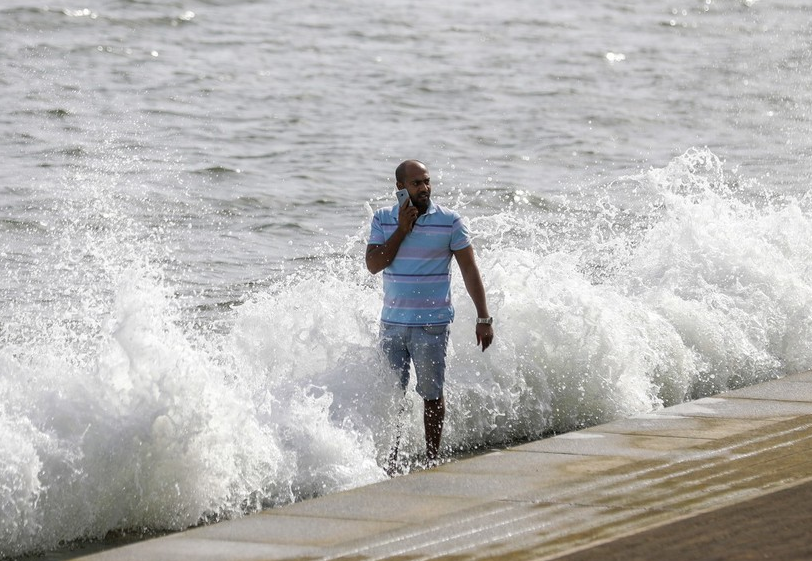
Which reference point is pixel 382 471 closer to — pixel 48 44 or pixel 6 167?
pixel 6 167

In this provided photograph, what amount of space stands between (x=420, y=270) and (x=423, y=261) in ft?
0.18

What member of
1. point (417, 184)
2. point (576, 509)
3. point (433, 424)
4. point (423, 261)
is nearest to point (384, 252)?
point (423, 261)

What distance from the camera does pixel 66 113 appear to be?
22.6 m

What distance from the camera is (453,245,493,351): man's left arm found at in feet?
28.1

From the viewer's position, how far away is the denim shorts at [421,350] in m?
8.59

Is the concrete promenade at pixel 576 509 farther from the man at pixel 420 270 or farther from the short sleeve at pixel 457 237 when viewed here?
the short sleeve at pixel 457 237

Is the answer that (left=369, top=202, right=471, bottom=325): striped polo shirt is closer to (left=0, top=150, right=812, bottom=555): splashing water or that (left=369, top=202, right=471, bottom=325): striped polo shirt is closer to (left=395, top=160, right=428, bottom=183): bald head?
(left=395, top=160, right=428, bottom=183): bald head

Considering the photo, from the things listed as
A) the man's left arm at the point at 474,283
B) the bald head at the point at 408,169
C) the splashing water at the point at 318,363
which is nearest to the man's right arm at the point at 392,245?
the bald head at the point at 408,169

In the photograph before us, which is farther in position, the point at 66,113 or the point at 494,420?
the point at 66,113

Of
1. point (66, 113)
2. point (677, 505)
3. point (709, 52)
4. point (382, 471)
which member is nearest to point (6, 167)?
point (66, 113)

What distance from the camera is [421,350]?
8602 mm

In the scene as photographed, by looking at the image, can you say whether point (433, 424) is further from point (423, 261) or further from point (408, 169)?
point (408, 169)

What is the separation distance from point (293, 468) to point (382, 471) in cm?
52

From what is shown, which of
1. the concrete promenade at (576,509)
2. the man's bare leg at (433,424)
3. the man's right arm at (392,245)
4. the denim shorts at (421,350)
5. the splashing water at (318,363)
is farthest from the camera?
the man's bare leg at (433,424)
